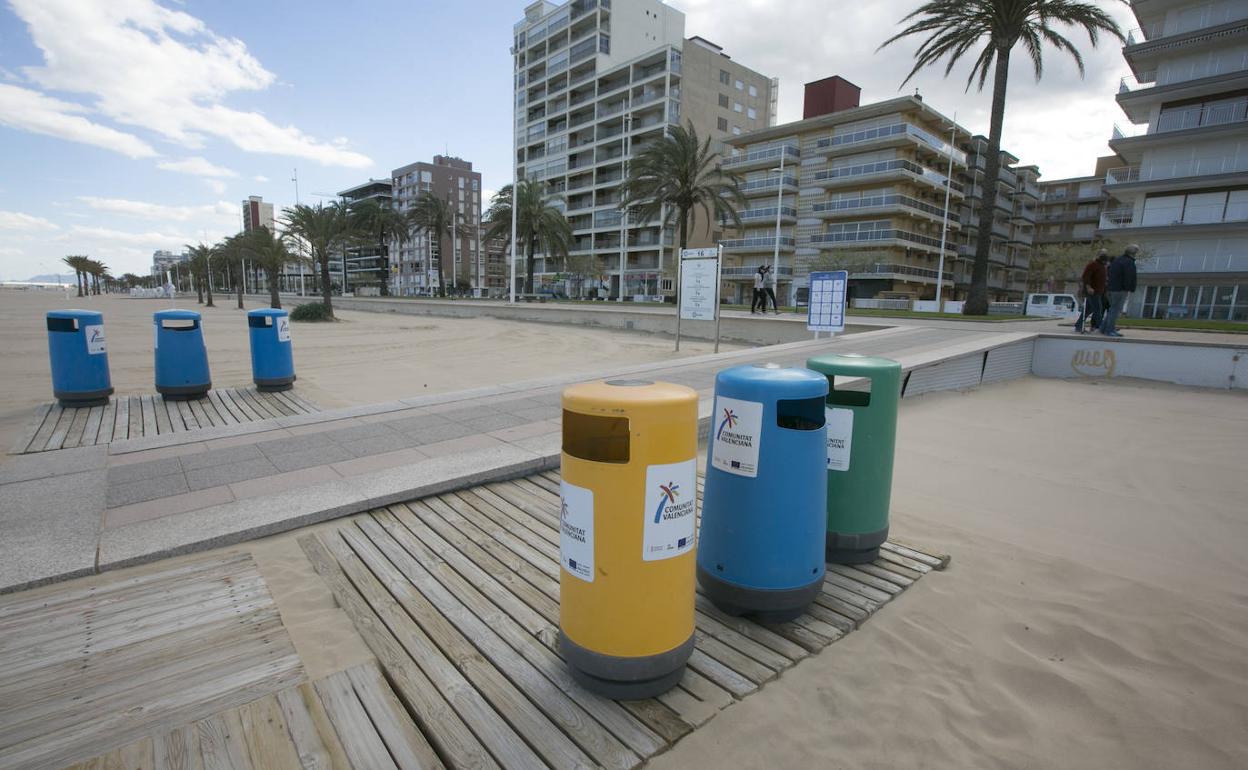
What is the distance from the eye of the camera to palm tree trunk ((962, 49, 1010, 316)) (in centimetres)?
2080

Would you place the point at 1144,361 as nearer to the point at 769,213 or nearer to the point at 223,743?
the point at 223,743

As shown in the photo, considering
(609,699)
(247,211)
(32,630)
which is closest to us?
(609,699)

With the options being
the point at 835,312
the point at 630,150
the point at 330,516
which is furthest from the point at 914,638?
the point at 630,150

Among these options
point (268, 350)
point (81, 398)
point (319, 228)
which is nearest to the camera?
point (81, 398)

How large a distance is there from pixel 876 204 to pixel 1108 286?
36.2 metres

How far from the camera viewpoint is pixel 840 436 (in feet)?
11.0

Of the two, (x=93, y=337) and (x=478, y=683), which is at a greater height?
(x=93, y=337)

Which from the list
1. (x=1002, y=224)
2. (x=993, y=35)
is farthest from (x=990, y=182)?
(x=1002, y=224)

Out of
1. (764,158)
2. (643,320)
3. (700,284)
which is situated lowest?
(643,320)

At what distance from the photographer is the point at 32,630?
267cm

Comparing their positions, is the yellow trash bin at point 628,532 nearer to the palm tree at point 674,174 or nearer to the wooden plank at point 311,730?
the wooden plank at point 311,730

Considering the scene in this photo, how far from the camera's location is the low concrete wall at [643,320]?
18.8 meters

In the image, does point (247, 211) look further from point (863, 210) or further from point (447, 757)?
point (447, 757)

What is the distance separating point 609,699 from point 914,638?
1.63 metres
